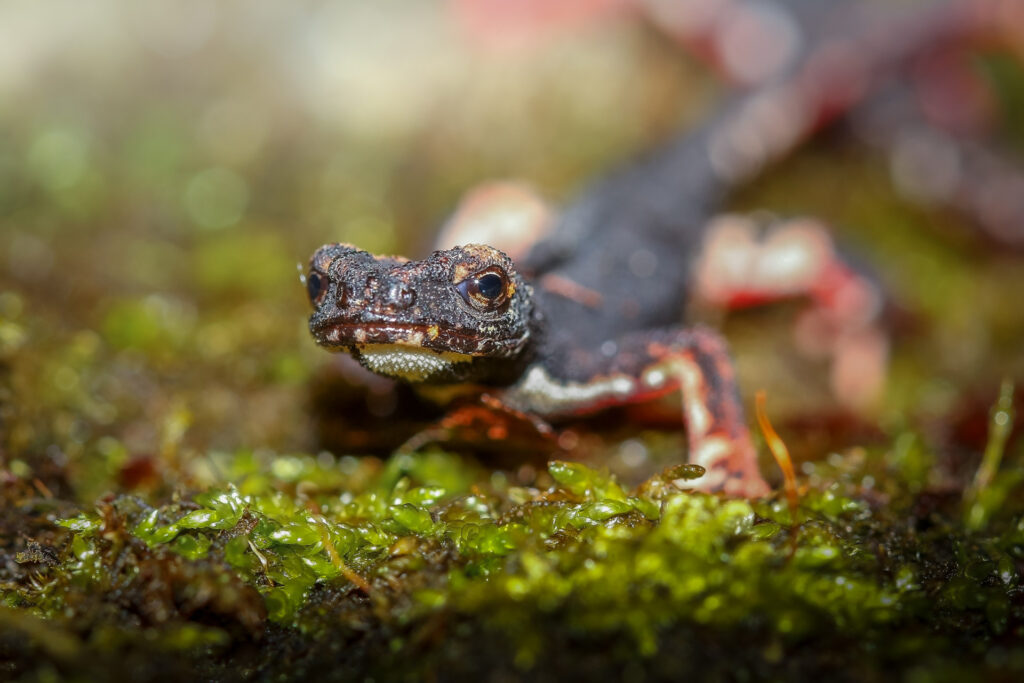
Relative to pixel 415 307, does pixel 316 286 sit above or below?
above

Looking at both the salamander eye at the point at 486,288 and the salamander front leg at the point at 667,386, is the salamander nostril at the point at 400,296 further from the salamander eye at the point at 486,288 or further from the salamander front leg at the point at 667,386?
the salamander front leg at the point at 667,386

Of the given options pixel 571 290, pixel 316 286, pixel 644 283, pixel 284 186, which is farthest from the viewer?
pixel 284 186

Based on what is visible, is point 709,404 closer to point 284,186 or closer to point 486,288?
point 486,288

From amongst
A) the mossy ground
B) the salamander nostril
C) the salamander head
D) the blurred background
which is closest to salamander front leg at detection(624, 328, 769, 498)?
the mossy ground

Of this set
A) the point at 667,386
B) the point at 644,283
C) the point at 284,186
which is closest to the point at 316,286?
the point at 667,386

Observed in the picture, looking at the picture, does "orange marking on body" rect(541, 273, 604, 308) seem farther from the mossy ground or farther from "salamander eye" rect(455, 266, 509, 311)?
"salamander eye" rect(455, 266, 509, 311)

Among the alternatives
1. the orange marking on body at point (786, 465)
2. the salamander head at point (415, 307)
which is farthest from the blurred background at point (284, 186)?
the orange marking on body at point (786, 465)
